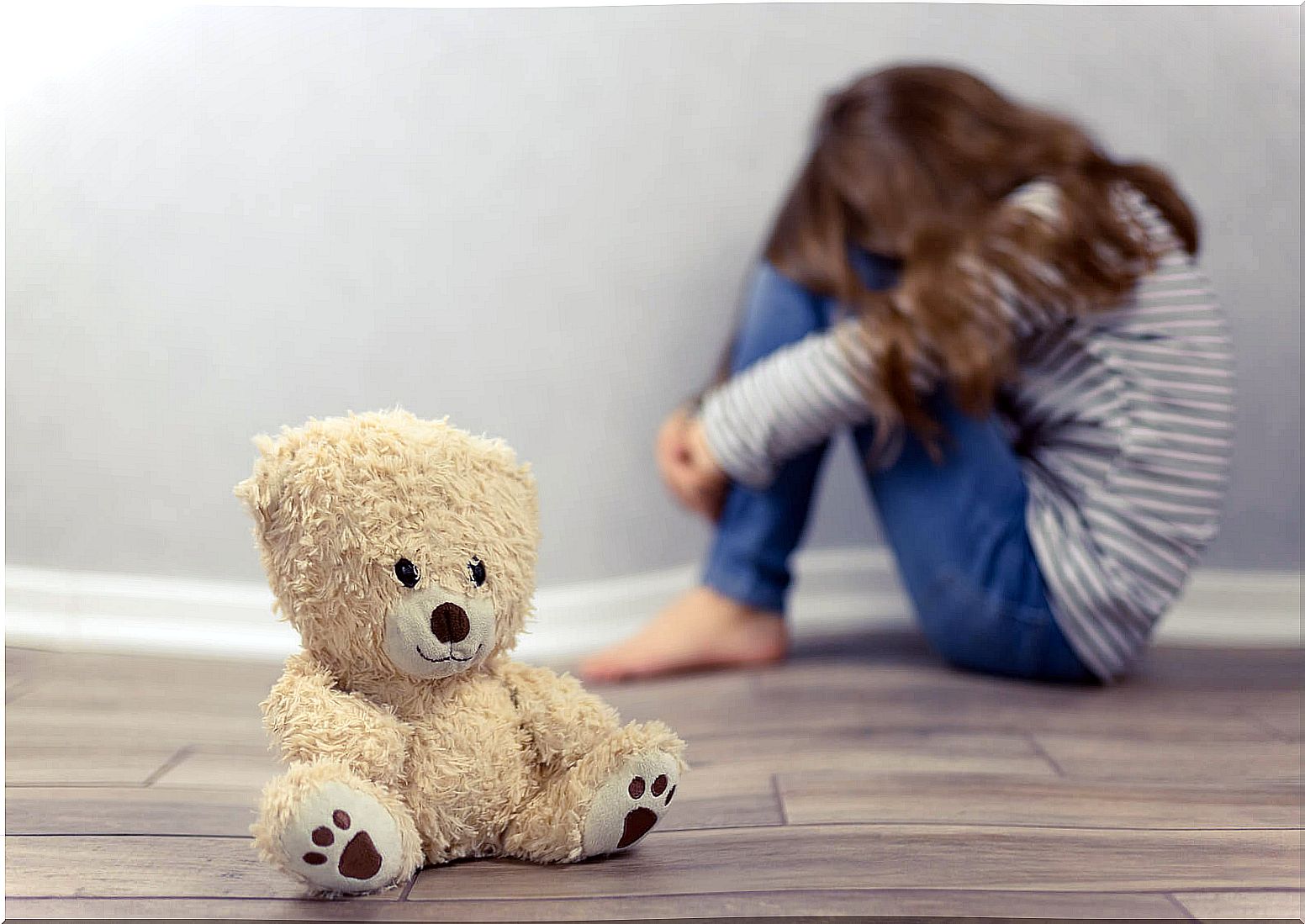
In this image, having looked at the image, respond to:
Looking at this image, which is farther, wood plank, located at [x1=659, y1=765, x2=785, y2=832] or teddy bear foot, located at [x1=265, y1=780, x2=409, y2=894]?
wood plank, located at [x1=659, y1=765, x2=785, y2=832]

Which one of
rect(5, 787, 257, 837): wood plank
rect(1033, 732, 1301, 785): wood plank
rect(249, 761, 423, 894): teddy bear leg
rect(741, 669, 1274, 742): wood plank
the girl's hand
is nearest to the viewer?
rect(249, 761, 423, 894): teddy bear leg

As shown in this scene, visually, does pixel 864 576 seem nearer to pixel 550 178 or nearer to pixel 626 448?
pixel 626 448

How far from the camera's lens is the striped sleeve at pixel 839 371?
0.84 m

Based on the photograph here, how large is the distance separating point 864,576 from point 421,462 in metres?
0.82

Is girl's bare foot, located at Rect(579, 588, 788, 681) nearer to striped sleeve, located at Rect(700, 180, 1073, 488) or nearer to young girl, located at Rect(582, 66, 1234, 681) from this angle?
young girl, located at Rect(582, 66, 1234, 681)

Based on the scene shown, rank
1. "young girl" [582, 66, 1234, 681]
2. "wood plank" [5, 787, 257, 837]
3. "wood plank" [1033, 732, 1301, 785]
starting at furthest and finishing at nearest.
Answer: "young girl" [582, 66, 1234, 681] → "wood plank" [1033, 732, 1301, 785] → "wood plank" [5, 787, 257, 837]

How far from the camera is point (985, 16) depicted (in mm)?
1036

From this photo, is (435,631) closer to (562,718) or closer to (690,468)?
(562,718)

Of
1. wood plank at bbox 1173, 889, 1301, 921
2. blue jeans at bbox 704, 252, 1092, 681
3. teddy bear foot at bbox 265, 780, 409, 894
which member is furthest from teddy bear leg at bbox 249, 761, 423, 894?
blue jeans at bbox 704, 252, 1092, 681

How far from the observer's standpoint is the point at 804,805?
1.84ft

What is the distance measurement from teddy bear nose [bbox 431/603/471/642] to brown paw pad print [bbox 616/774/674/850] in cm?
10

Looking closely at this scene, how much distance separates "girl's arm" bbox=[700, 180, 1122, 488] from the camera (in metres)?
0.84

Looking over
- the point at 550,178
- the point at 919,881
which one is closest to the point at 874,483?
the point at 550,178

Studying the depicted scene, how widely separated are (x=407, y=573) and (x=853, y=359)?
511mm
